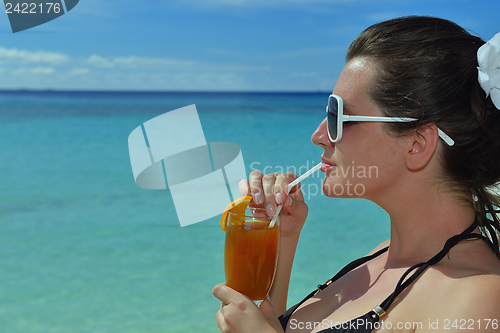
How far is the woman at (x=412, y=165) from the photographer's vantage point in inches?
54.8

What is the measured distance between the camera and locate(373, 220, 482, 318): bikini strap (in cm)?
137

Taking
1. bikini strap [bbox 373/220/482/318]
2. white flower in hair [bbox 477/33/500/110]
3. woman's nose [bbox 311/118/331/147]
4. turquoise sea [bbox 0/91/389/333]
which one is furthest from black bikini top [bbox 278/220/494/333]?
turquoise sea [bbox 0/91/389/333]

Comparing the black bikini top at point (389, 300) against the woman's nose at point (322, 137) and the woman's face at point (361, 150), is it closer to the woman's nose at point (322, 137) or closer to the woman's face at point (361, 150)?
the woman's face at point (361, 150)

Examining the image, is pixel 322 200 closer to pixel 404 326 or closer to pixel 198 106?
pixel 404 326

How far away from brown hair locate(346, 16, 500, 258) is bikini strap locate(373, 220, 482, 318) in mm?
130

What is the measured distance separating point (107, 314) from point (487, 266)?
4073mm

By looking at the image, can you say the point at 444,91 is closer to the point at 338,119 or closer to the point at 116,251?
the point at 338,119

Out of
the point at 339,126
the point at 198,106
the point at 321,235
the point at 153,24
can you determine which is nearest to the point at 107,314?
the point at 321,235

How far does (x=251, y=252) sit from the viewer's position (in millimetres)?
1562

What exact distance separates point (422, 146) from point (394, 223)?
0.39 m

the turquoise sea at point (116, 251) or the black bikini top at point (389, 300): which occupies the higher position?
the black bikini top at point (389, 300)

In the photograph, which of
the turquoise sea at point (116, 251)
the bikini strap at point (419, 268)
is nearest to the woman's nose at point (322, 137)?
the bikini strap at point (419, 268)

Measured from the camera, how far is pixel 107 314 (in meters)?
4.46

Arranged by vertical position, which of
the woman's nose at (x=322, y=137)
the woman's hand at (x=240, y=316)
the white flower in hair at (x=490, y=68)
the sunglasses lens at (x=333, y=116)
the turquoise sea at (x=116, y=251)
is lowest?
the turquoise sea at (x=116, y=251)
